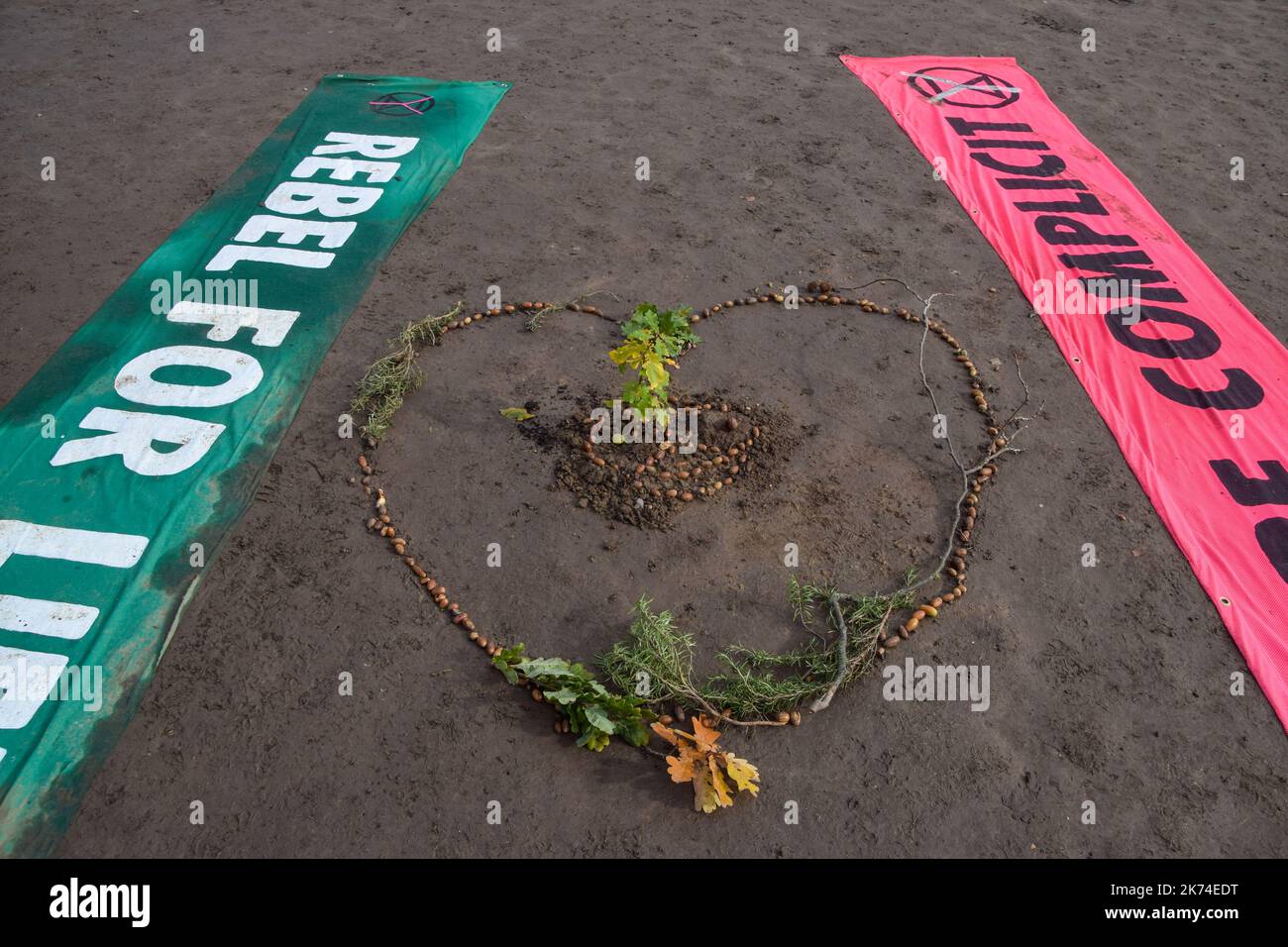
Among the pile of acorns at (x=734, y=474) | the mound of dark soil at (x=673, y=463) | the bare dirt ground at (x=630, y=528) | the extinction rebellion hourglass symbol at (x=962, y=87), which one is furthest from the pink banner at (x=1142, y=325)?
the mound of dark soil at (x=673, y=463)

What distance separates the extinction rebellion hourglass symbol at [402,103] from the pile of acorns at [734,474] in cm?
291

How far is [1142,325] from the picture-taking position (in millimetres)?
6211

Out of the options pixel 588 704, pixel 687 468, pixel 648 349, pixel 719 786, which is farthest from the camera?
pixel 687 468

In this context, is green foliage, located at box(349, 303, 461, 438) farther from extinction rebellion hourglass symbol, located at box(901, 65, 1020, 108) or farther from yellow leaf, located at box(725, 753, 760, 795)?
extinction rebellion hourglass symbol, located at box(901, 65, 1020, 108)

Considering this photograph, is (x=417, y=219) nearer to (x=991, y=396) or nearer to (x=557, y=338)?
(x=557, y=338)

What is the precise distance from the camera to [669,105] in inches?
332

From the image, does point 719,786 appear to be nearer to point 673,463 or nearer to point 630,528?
point 630,528

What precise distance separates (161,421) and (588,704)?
9.84 feet

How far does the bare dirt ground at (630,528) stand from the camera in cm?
378

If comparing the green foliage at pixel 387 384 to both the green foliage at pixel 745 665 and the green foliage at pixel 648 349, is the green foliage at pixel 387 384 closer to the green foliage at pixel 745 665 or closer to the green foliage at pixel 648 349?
A: the green foliage at pixel 648 349

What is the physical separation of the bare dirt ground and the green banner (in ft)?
0.56

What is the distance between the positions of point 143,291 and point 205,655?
A: 301cm

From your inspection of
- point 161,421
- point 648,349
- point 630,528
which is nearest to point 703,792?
point 630,528
